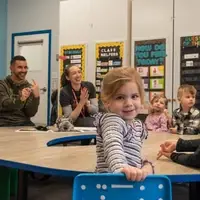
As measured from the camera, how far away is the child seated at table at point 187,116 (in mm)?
2816

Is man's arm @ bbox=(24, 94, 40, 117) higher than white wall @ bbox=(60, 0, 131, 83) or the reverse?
the reverse

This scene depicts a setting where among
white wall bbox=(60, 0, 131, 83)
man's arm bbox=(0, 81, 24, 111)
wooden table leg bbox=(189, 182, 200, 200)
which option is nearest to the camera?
wooden table leg bbox=(189, 182, 200, 200)

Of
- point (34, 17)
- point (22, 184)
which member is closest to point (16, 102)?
point (22, 184)

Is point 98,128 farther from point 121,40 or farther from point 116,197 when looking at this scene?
point 121,40

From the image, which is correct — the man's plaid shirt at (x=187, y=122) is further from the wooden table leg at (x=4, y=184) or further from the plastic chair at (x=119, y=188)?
the plastic chair at (x=119, y=188)

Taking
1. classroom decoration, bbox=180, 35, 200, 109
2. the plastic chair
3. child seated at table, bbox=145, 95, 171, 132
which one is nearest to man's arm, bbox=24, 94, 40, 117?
child seated at table, bbox=145, 95, 171, 132

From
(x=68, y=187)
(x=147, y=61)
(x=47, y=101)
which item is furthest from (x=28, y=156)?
(x=47, y=101)

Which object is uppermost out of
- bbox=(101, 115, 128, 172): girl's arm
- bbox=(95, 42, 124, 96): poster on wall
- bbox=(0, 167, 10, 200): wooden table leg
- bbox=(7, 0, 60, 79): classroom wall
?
bbox=(7, 0, 60, 79): classroom wall

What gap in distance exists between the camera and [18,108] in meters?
3.29

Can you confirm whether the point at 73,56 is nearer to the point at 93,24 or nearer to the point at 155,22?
the point at 93,24

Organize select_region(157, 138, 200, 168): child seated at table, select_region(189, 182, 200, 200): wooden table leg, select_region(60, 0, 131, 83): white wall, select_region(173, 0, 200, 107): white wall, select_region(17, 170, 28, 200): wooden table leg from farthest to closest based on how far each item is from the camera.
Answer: select_region(60, 0, 131, 83): white wall, select_region(173, 0, 200, 107): white wall, select_region(17, 170, 28, 200): wooden table leg, select_region(189, 182, 200, 200): wooden table leg, select_region(157, 138, 200, 168): child seated at table

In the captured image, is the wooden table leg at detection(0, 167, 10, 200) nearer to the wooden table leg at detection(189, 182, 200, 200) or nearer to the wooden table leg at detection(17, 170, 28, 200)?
the wooden table leg at detection(17, 170, 28, 200)

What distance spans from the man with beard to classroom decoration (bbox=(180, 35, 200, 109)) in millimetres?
1816

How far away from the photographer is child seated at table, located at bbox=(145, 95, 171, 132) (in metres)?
3.15
